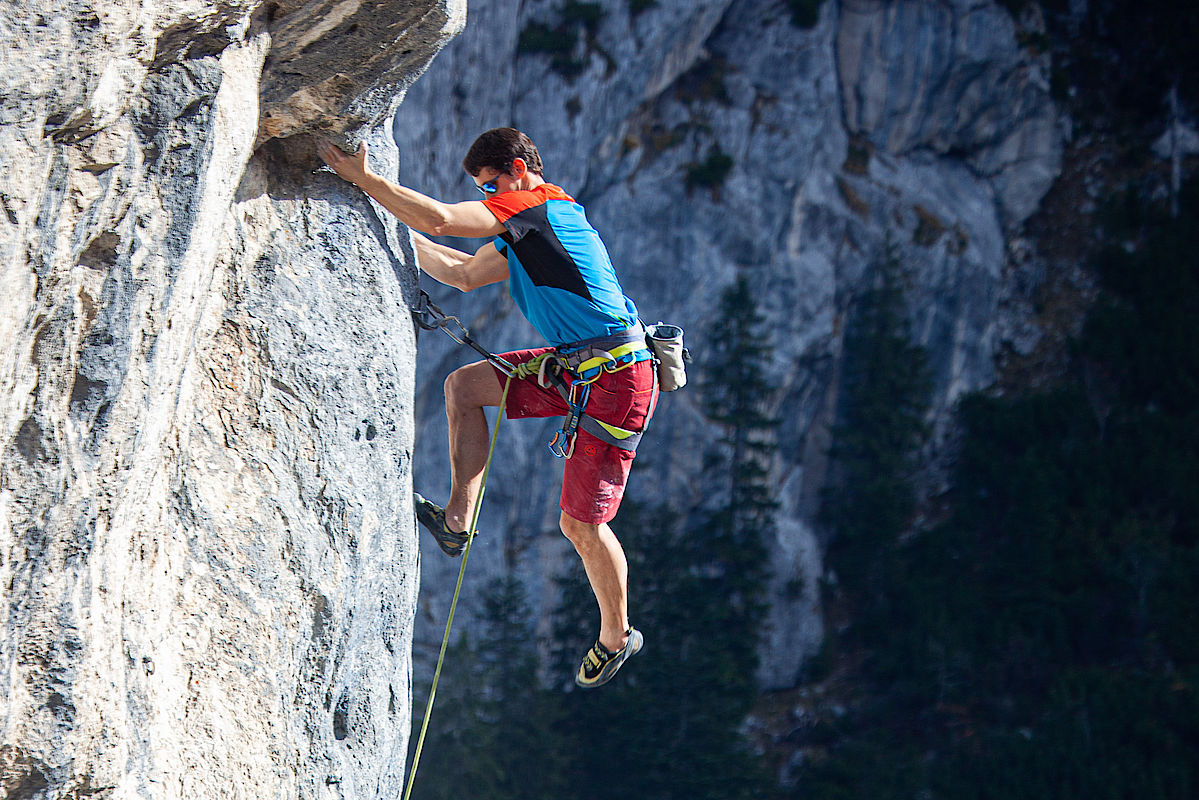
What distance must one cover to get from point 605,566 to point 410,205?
1841 millimetres

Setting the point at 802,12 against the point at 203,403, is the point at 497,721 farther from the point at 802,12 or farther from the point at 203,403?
the point at 203,403

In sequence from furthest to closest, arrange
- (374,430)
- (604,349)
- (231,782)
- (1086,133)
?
(1086,133) → (604,349) → (374,430) → (231,782)

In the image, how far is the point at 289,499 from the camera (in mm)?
3756

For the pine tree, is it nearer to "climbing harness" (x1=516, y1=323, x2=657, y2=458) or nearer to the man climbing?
the man climbing

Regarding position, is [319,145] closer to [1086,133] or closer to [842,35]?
[842,35]

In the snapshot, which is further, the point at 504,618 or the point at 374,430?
the point at 504,618

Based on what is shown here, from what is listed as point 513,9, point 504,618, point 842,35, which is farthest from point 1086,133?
point 504,618

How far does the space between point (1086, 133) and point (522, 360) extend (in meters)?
26.9

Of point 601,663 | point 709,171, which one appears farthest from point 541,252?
point 709,171

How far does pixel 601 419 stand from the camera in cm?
462

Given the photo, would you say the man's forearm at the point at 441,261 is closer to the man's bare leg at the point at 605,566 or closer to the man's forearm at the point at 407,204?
the man's forearm at the point at 407,204

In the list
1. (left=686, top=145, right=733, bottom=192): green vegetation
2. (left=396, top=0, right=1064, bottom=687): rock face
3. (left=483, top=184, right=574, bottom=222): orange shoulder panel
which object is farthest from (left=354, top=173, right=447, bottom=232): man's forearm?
(left=686, top=145, right=733, bottom=192): green vegetation

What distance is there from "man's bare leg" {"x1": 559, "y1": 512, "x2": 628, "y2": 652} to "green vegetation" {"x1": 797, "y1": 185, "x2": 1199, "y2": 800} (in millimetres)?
19500

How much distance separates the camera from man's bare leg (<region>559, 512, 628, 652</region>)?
4691mm
